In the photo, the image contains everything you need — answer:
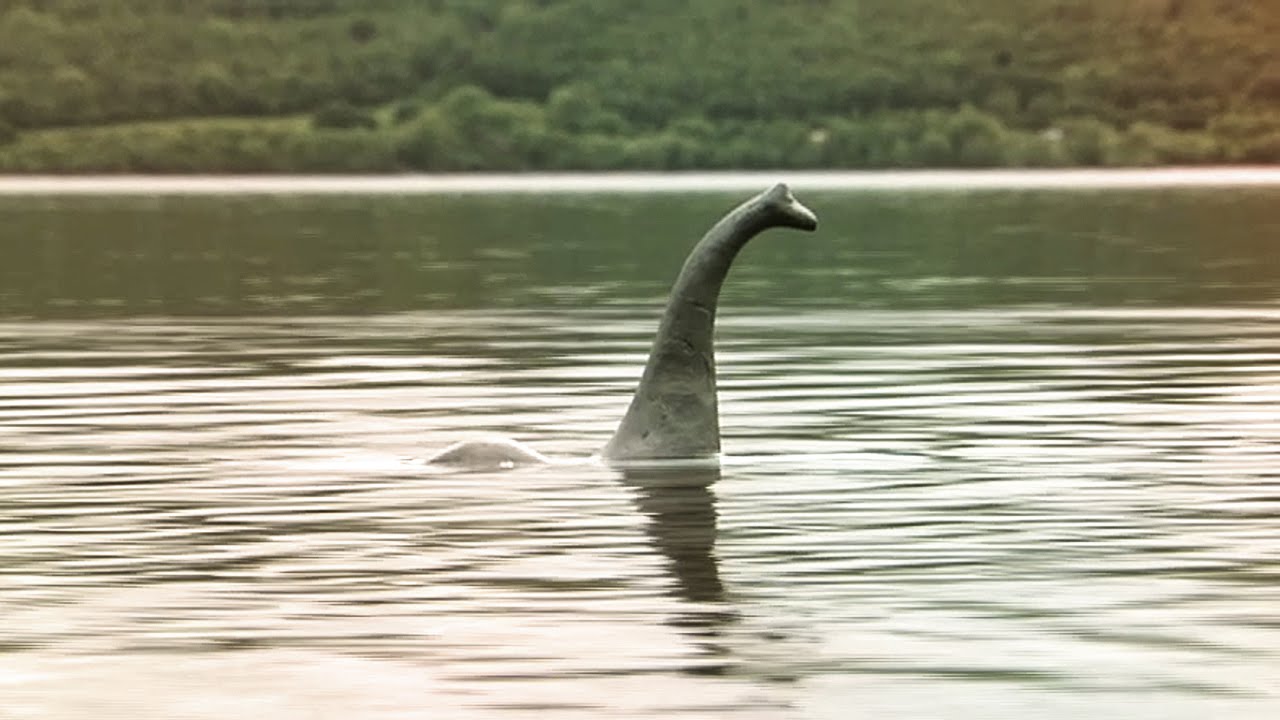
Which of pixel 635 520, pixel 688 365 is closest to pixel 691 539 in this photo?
pixel 635 520

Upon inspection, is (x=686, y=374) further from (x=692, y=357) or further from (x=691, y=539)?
(x=691, y=539)

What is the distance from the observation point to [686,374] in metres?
25.2

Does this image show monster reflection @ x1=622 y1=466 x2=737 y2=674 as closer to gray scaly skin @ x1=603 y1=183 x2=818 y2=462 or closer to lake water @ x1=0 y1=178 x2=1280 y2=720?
lake water @ x1=0 y1=178 x2=1280 y2=720

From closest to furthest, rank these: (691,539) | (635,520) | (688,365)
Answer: (691,539), (635,520), (688,365)

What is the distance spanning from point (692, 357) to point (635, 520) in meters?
3.14

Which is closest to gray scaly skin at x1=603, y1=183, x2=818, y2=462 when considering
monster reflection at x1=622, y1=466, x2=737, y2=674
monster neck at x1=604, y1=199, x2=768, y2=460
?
monster neck at x1=604, y1=199, x2=768, y2=460

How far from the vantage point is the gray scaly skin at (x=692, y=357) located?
2506 centimetres

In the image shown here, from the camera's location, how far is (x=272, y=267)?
240 ft

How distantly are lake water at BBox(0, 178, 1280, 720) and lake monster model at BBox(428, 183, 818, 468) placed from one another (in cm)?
39

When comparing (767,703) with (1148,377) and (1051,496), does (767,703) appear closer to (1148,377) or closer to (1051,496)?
(1051,496)

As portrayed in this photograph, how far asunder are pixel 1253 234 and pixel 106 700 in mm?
74740

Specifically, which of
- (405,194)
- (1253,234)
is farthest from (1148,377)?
(405,194)

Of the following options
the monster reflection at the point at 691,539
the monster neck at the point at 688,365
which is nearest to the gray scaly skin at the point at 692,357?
the monster neck at the point at 688,365

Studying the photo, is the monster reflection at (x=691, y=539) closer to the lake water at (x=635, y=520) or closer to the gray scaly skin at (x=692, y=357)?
the lake water at (x=635, y=520)
